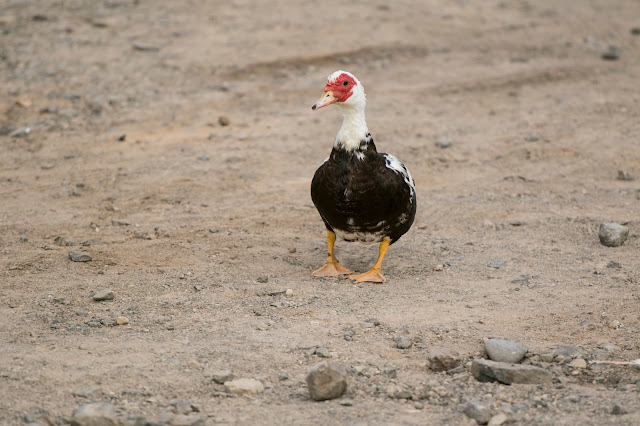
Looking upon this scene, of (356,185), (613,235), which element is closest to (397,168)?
(356,185)

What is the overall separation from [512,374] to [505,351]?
27cm

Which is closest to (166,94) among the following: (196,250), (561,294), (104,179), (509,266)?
(104,179)

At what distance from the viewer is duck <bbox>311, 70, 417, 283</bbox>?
19.0 ft

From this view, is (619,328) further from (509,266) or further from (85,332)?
(85,332)

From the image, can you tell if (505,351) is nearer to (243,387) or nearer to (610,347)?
(610,347)

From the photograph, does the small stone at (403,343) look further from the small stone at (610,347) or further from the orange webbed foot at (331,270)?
the orange webbed foot at (331,270)

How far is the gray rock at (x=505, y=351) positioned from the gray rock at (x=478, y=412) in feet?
1.99

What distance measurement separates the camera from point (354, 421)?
3.91 m

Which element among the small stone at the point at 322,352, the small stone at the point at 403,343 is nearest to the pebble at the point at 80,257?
the small stone at the point at 322,352

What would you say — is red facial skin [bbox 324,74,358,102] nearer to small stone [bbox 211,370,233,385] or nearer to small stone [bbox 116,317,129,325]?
small stone [bbox 116,317,129,325]

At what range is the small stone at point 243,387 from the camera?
4.17 meters

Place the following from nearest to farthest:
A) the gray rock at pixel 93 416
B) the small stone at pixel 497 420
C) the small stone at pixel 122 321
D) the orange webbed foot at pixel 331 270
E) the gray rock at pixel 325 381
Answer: the gray rock at pixel 93 416 < the small stone at pixel 497 420 < the gray rock at pixel 325 381 < the small stone at pixel 122 321 < the orange webbed foot at pixel 331 270

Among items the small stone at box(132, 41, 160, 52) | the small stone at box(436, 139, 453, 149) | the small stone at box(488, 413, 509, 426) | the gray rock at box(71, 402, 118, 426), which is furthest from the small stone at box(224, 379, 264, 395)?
the small stone at box(132, 41, 160, 52)

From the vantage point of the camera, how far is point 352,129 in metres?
5.88
